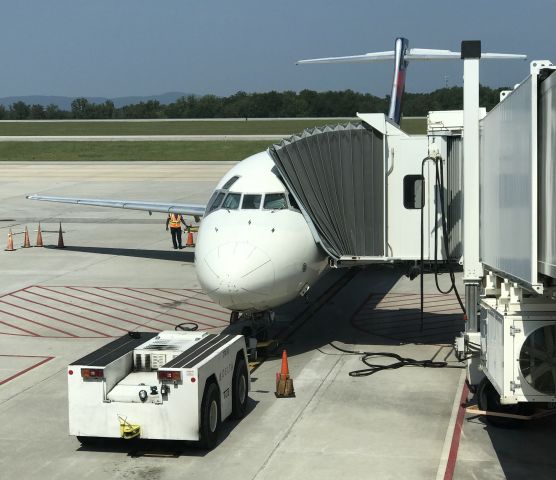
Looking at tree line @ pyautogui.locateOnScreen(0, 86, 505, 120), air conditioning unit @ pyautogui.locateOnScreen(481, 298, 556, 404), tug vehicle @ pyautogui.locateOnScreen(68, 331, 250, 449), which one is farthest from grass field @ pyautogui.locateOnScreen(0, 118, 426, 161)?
air conditioning unit @ pyautogui.locateOnScreen(481, 298, 556, 404)

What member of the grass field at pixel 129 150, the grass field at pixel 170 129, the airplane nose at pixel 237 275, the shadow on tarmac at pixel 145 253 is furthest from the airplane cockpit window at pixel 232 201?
the grass field at pixel 170 129

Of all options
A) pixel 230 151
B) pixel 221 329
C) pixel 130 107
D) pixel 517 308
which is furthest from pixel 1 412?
pixel 130 107

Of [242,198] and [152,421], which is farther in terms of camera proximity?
[242,198]

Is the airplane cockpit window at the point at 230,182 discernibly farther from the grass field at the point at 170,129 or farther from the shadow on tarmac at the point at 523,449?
the grass field at the point at 170,129

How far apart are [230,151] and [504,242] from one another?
259 ft

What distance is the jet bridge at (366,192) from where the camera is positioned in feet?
65.1

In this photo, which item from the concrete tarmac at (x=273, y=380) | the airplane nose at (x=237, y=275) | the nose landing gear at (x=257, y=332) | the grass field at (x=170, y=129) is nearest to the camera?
the concrete tarmac at (x=273, y=380)

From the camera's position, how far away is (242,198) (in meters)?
20.2

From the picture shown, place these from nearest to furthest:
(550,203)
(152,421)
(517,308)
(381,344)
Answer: (550,203) < (517,308) < (152,421) < (381,344)

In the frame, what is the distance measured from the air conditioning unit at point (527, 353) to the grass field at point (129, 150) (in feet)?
235

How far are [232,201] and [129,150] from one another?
253ft

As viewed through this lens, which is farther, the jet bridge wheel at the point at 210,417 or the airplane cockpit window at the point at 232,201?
the airplane cockpit window at the point at 232,201

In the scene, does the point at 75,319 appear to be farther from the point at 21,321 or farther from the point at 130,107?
the point at 130,107

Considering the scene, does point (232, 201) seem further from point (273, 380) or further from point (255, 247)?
point (273, 380)
